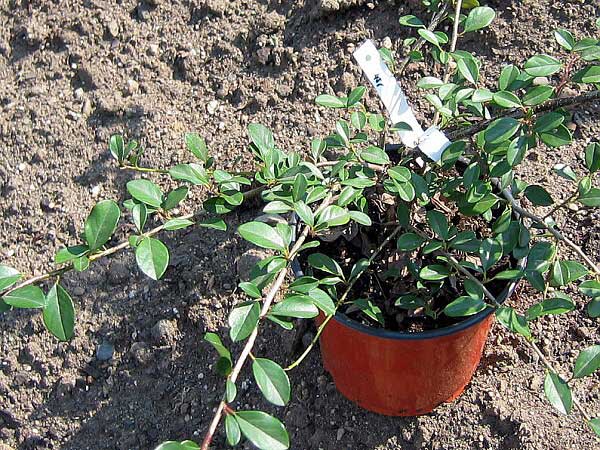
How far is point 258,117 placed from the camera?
2096 millimetres

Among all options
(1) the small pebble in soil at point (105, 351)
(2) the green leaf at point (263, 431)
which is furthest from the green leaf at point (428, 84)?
(1) the small pebble in soil at point (105, 351)

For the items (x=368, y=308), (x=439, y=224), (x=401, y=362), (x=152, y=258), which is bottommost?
(x=401, y=362)

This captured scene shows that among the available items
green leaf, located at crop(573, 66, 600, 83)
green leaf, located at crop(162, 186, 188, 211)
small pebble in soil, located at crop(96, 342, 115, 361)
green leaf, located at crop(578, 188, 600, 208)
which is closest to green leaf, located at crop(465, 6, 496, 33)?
green leaf, located at crop(573, 66, 600, 83)

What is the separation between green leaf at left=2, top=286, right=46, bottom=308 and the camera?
1.03 metres

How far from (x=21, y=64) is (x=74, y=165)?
413mm

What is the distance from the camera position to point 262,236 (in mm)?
1126

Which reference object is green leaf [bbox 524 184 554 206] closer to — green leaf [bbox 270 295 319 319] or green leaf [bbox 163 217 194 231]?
green leaf [bbox 270 295 319 319]

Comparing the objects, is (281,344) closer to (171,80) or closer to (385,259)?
(385,259)

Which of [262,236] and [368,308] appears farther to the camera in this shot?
[368,308]

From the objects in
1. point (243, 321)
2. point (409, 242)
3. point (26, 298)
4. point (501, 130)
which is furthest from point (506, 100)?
point (26, 298)

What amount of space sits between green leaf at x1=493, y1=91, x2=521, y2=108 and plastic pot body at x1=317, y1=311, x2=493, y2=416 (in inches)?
15.6

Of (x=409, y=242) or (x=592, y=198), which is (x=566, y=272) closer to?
(x=592, y=198)

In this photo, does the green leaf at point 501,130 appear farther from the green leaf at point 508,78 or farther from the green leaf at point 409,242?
the green leaf at point 409,242

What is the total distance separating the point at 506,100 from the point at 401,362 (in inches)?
22.5
